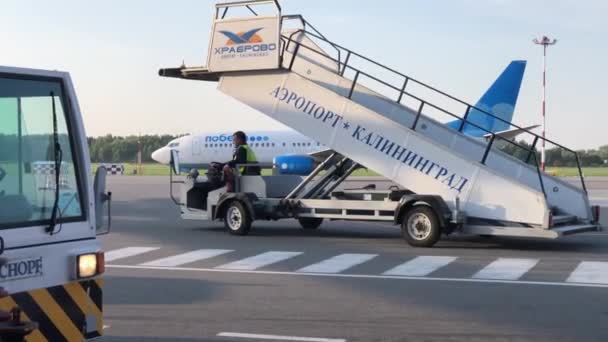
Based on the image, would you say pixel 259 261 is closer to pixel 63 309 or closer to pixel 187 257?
pixel 187 257

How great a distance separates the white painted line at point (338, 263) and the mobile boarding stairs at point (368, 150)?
5.08 ft

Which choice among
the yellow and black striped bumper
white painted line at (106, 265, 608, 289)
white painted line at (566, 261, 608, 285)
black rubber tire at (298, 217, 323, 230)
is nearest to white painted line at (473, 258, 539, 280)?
white painted line at (106, 265, 608, 289)

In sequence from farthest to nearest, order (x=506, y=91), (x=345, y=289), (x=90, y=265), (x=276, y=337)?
(x=506, y=91) < (x=345, y=289) < (x=276, y=337) < (x=90, y=265)

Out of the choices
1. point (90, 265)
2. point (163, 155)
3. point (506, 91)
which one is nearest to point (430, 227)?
point (90, 265)

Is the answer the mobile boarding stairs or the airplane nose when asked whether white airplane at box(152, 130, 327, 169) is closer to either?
the airplane nose

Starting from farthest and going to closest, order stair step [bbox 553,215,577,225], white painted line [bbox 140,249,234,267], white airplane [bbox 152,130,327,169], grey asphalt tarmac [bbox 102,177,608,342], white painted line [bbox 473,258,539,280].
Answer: white airplane [bbox 152,130,327,169]
stair step [bbox 553,215,577,225]
white painted line [bbox 140,249,234,267]
white painted line [bbox 473,258,539,280]
grey asphalt tarmac [bbox 102,177,608,342]

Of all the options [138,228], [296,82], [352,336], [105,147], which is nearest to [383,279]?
[352,336]

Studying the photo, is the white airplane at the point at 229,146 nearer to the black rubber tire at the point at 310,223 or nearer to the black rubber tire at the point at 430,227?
the black rubber tire at the point at 310,223

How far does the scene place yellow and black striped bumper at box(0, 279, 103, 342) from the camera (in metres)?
5.09

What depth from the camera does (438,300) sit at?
9.62 metres

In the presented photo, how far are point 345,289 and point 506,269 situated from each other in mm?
2836

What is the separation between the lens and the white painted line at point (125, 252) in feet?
44.3

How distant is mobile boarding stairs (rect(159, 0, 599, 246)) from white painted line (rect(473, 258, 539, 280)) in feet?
3.03

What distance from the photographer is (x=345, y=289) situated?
10.4m
